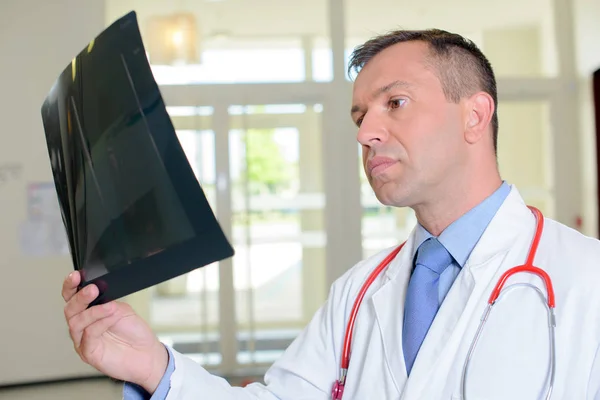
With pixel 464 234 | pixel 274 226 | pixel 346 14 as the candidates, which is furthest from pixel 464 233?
pixel 346 14

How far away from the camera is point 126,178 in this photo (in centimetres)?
68

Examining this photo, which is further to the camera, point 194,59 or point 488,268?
point 194,59

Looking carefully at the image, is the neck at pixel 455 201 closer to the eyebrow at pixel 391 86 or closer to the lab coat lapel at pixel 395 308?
the lab coat lapel at pixel 395 308

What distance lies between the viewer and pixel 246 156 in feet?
15.0

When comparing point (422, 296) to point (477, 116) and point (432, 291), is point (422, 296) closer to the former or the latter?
point (432, 291)

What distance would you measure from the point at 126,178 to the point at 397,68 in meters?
0.64

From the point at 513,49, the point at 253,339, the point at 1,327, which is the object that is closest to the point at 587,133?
the point at 513,49

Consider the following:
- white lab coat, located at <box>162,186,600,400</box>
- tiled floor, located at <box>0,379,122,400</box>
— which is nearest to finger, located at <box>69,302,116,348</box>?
white lab coat, located at <box>162,186,600,400</box>

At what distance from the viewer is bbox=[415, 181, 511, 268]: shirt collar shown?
3.79 ft

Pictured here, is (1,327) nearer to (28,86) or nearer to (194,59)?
(28,86)

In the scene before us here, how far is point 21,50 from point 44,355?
6.99 ft

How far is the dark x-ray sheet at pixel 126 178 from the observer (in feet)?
2.12

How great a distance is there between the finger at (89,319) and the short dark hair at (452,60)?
2.27ft

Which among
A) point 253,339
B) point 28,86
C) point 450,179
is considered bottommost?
point 253,339
